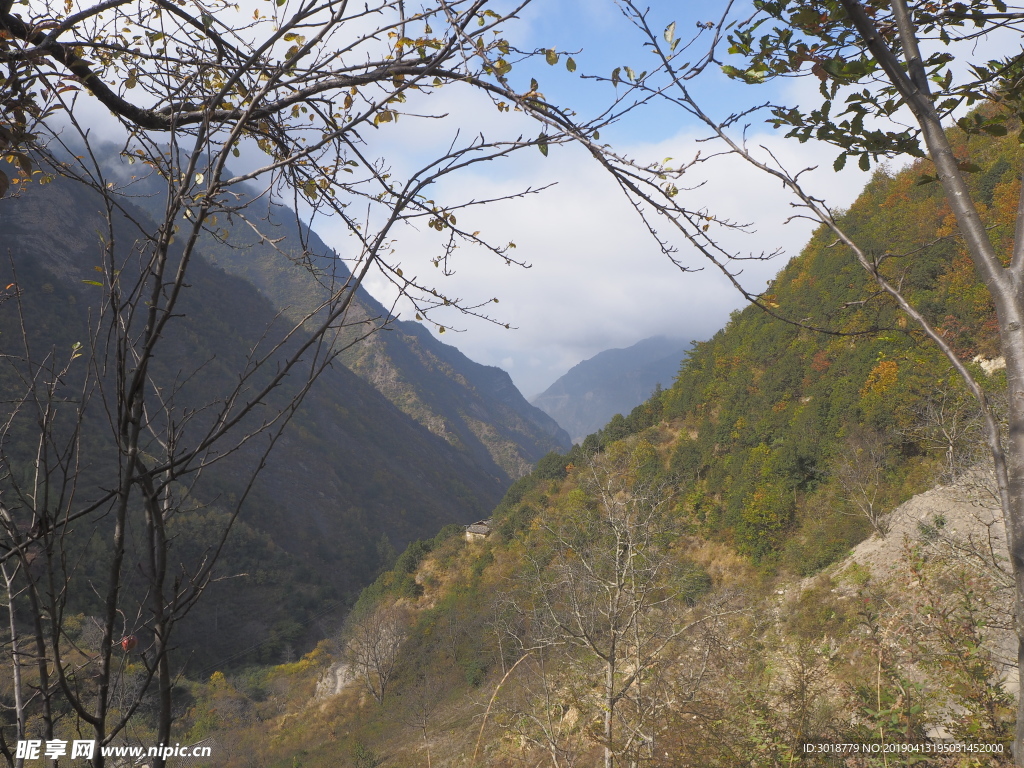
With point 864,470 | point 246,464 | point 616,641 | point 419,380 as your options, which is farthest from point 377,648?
point 419,380

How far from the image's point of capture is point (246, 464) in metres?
43.1

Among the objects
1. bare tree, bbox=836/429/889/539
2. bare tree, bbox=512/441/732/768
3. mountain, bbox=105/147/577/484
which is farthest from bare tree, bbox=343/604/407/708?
mountain, bbox=105/147/577/484

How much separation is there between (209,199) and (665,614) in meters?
9.24

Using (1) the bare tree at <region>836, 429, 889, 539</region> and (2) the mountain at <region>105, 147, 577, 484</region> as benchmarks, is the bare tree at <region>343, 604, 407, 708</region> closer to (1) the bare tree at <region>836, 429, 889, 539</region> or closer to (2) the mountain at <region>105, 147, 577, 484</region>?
(1) the bare tree at <region>836, 429, 889, 539</region>

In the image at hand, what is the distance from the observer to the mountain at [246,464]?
98.9ft

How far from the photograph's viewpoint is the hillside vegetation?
410 centimetres

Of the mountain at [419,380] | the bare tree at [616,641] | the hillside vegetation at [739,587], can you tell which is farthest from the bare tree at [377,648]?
the mountain at [419,380]

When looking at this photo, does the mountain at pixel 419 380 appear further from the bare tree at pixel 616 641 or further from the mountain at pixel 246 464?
the bare tree at pixel 616 641

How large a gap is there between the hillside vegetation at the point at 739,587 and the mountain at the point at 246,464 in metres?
7.73

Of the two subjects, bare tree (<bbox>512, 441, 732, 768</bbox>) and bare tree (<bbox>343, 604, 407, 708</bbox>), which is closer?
bare tree (<bbox>512, 441, 732, 768</bbox>)

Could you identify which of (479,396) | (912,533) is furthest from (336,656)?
(479,396)

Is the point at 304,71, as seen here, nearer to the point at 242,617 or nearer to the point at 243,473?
the point at 242,617

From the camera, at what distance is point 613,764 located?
4980mm

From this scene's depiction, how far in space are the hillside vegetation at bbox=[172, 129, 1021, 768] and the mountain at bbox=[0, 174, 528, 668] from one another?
7734 millimetres
